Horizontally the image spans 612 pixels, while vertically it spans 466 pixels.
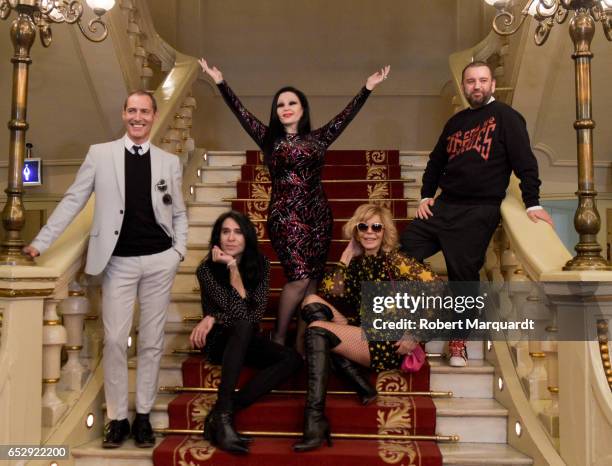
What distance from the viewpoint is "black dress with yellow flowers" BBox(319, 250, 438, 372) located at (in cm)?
322

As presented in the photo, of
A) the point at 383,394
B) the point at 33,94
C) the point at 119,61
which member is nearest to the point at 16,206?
the point at 383,394

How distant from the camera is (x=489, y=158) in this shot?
3.38m

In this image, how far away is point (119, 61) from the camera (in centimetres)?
486

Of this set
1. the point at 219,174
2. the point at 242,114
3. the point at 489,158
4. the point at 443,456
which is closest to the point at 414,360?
the point at 443,456

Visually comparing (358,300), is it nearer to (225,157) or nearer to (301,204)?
(301,204)

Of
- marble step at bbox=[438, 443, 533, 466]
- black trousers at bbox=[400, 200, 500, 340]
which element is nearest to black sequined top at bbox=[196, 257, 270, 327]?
black trousers at bbox=[400, 200, 500, 340]

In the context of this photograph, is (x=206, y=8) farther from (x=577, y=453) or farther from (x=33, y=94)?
(x=577, y=453)

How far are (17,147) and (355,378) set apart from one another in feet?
5.79

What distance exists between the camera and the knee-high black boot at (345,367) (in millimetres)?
3145

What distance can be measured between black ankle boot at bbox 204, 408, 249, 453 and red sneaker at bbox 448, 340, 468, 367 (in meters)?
1.14

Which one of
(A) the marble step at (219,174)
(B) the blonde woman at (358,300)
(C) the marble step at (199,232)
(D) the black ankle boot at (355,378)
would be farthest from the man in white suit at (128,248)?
(A) the marble step at (219,174)

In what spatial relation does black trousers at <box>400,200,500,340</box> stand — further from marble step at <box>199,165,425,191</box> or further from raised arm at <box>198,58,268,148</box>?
marble step at <box>199,165,425,191</box>

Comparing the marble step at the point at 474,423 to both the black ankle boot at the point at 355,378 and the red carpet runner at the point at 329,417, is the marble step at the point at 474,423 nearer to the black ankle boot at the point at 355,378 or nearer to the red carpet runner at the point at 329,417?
the red carpet runner at the point at 329,417

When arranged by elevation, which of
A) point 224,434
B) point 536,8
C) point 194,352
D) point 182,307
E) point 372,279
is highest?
point 536,8
